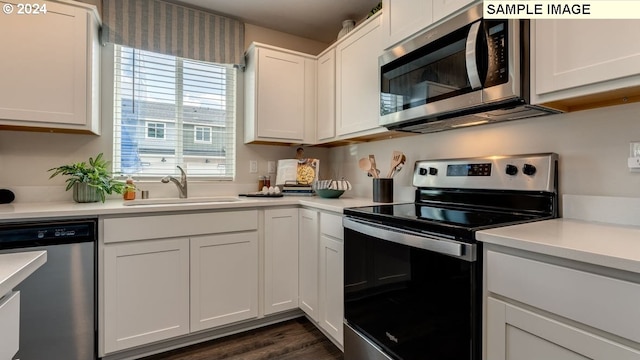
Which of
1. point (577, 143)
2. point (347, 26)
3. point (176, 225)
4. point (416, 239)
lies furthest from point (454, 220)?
point (347, 26)

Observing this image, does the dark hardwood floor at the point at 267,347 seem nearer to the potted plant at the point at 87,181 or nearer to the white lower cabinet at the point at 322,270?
the white lower cabinet at the point at 322,270

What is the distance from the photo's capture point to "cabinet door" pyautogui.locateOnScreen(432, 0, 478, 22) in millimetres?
1360

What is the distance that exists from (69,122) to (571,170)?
2.62 metres

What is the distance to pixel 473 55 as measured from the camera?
1.26 metres

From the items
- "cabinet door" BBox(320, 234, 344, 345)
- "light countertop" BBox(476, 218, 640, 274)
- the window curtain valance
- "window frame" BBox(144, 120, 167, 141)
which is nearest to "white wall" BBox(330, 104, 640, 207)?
"light countertop" BBox(476, 218, 640, 274)

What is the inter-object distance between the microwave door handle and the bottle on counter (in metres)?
2.20

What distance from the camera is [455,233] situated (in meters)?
1.07

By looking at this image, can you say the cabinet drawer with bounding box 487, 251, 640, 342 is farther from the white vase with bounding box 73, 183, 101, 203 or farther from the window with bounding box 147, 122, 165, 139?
the window with bounding box 147, 122, 165, 139

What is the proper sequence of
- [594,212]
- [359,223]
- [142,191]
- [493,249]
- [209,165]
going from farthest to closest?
[209,165]
[142,191]
[359,223]
[594,212]
[493,249]

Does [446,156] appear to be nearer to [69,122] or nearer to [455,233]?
[455,233]

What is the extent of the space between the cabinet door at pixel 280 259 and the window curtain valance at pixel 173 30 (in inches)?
54.5

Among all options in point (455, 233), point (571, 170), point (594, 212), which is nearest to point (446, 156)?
point (571, 170)

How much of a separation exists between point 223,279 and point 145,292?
43cm

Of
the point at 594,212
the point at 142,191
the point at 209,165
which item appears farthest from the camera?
the point at 209,165
